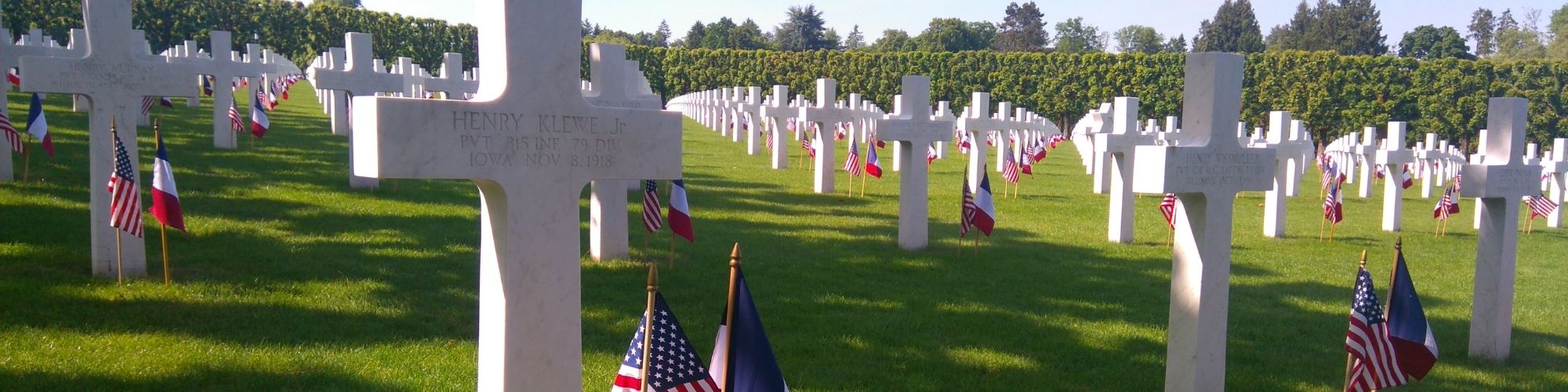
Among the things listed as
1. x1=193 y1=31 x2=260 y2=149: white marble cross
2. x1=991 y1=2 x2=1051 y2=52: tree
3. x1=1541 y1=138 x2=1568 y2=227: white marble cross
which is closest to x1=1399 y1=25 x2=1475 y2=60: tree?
x1=991 y1=2 x2=1051 y2=52: tree

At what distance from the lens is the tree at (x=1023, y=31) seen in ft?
375

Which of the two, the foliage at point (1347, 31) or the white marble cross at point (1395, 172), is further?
the foliage at point (1347, 31)

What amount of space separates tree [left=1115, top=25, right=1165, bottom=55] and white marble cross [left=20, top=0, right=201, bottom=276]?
463 feet

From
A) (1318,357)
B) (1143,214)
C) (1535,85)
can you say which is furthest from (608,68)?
(1535,85)

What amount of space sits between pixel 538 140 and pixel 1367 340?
4873mm

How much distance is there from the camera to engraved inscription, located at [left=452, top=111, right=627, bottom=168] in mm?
4270

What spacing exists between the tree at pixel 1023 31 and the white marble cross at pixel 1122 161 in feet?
328

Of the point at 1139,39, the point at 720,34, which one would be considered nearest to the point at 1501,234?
the point at 720,34

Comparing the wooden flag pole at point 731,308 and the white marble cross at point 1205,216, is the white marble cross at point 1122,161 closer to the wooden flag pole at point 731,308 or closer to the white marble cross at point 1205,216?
the white marble cross at point 1205,216

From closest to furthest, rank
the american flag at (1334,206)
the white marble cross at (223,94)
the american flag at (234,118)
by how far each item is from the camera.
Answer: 1. the american flag at (1334,206)
2. the american flag at (234,118)
3. the white marble cross at (223,94)

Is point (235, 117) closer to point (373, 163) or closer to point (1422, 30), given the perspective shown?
point (373, 163)

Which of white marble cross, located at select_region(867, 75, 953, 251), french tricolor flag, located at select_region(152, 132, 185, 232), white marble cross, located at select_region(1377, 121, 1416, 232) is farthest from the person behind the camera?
white marble cross, located at select_region(1377, 121, 1416, 232)

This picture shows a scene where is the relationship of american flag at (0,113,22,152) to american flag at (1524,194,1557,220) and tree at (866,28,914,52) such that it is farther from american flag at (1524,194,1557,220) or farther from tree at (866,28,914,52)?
tree at (866,28,914,52)

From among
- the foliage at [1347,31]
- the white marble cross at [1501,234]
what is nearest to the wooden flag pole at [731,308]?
the white marble cross at [1501,234]
